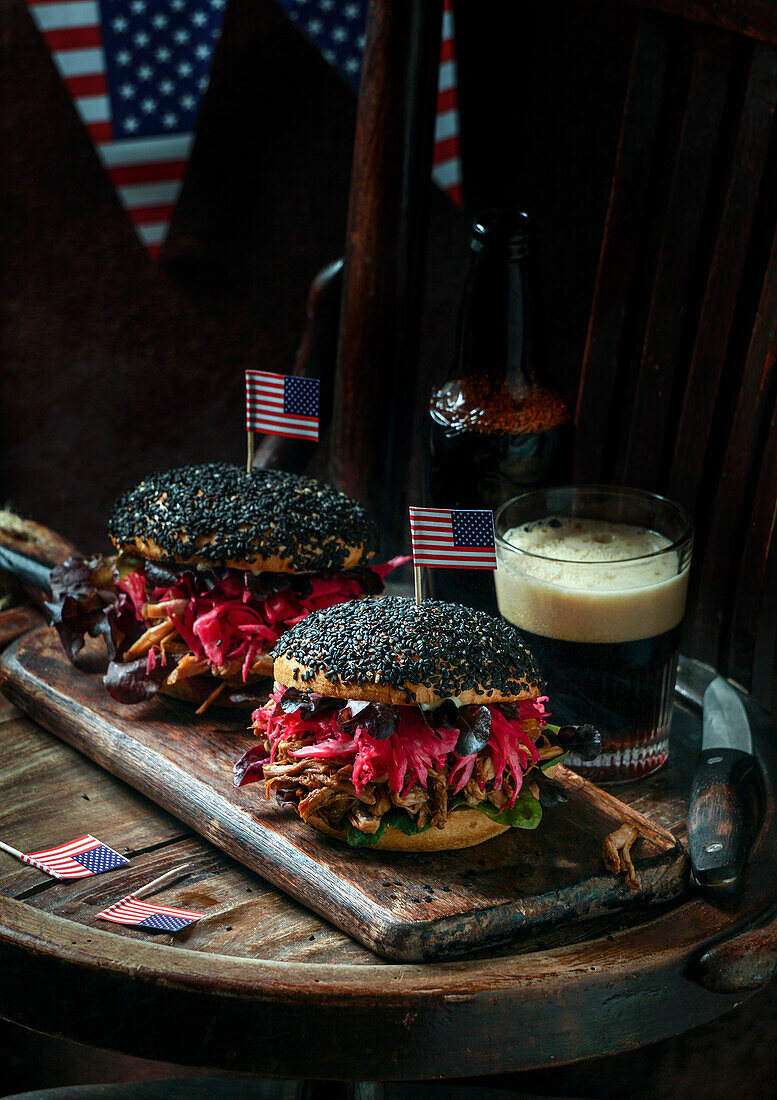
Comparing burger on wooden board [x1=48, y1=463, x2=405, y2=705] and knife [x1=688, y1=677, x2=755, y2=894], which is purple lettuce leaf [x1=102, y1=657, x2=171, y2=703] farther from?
knife [x1=688, y1=677, x2=755, y2=894]

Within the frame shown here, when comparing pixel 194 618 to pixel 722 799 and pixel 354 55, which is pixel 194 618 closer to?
pixel 722 799

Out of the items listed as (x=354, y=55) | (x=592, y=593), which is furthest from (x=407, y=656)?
(x=354, y=55)

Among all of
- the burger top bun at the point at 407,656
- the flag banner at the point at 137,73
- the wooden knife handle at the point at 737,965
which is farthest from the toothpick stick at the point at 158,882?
the flag banner at the point at 137,73

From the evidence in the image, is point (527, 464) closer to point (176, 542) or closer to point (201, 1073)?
point (176, 542)

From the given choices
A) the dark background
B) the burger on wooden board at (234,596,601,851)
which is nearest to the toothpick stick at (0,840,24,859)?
the burger on wooden board at (234,596,601,851)

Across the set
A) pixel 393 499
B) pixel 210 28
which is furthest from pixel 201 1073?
pixel 210 28

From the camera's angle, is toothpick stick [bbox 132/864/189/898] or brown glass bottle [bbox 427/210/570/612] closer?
toothpick stick [bbox 132/864/189/898]
